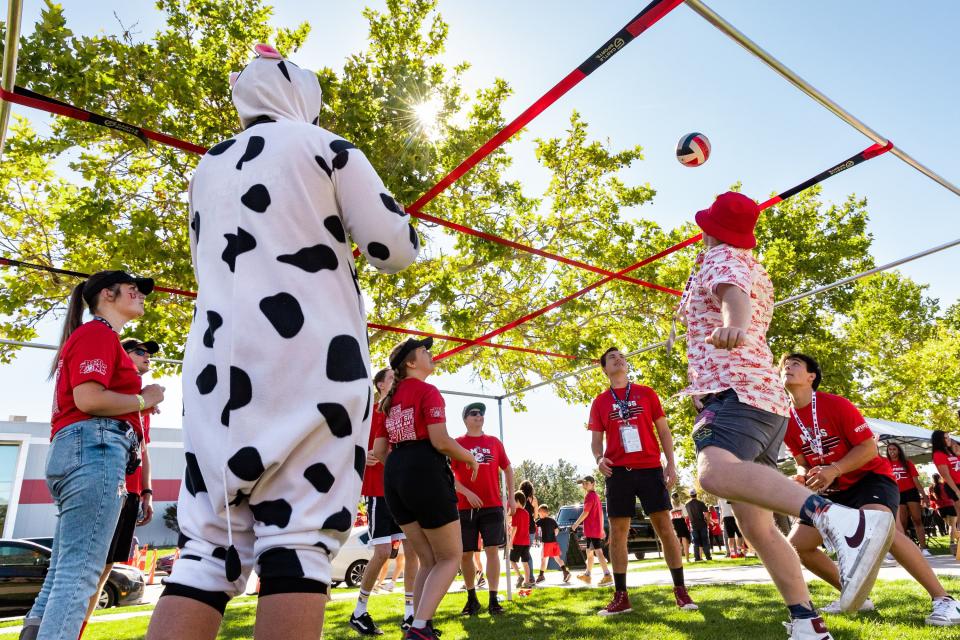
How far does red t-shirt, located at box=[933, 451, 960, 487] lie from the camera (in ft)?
30.1

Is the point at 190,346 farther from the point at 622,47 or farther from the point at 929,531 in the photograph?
the point at 929,531

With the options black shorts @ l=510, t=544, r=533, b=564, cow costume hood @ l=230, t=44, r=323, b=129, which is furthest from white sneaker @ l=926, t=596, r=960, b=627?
black shorts @ l=510, t=544, r=533, b=564

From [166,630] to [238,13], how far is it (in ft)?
38.1

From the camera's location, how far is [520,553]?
972 centimetres

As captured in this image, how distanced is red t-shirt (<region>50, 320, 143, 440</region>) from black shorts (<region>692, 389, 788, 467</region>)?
8.15ft

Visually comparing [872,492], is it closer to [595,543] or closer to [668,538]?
[668,538]

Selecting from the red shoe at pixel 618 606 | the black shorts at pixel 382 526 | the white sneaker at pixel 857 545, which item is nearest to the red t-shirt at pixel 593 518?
the red shoe at pixel 618 606

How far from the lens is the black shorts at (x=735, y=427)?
2.37 m

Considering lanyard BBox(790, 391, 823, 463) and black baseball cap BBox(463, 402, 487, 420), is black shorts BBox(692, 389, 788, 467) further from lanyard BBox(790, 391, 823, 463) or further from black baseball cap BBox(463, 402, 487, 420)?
black baseball cap BBox(463, 402, 487, 420)

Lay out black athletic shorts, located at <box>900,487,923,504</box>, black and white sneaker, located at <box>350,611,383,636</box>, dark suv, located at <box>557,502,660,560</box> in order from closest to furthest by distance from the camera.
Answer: black and white sneaker, located at <box>350,611,383,636</box> → black athletic shorts, located at <box>900,487,923,504</box> → dark suv, located at <box>557,502,660,560</box>

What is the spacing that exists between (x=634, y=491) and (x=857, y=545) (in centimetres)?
306

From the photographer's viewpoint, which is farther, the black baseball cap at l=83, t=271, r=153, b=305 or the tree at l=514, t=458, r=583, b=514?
the tree at l=514, t=458, r=583, b=514

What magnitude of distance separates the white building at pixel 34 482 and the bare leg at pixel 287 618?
1677 inches

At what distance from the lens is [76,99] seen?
872 cm
